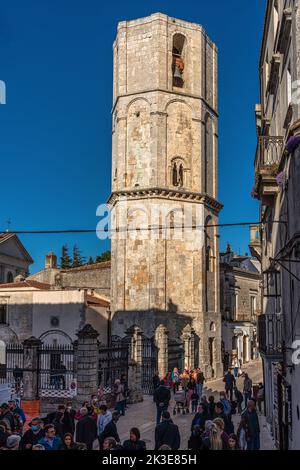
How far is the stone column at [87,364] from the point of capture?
2105 centimetres

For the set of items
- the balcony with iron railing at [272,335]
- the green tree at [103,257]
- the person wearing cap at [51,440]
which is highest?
the green tree at [103,257]

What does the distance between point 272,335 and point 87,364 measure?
842 centimetres

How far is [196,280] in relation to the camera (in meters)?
35.5

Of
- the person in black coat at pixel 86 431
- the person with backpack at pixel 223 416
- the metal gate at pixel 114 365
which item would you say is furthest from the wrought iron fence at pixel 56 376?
the person with backpack at pixel 223 416

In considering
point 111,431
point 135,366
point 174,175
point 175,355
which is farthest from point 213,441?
point 174,175

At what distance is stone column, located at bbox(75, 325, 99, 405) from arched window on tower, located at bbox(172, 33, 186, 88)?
21.0 meters

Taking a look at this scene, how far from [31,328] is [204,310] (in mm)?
10480

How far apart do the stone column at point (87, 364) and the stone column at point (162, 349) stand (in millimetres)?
7699

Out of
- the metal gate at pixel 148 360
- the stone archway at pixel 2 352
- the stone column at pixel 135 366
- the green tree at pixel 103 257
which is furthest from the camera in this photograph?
the green tree at pixel 103 257

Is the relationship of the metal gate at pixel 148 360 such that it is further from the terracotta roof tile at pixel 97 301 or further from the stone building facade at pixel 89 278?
the stone building facade at pixel 89 278

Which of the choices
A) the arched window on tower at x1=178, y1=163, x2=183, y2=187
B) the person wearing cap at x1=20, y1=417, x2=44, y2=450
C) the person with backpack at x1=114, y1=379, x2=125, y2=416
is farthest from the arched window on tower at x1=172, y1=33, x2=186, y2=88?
the person wearing cap at x1=20, y1=417, x2=44, y2=450

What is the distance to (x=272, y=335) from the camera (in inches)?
598

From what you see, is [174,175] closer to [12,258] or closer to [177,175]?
[177,175]
